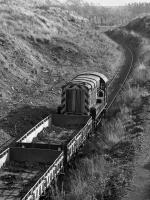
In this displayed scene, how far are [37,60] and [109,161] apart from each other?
75.2ft

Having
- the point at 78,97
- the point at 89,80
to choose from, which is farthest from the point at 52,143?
the point at 89,80

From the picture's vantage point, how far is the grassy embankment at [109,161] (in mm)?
12102

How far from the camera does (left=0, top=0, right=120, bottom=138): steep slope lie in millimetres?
23859

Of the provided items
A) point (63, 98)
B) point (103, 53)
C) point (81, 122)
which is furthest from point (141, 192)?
point (103, 53)

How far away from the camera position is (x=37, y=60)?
36469mm

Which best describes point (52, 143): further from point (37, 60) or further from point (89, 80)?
point (37, 60)

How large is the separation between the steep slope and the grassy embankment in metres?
4.80

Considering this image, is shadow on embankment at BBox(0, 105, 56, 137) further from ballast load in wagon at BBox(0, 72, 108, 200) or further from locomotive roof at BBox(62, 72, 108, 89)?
locomotive roof at BBox(62, 72, 108, 89)

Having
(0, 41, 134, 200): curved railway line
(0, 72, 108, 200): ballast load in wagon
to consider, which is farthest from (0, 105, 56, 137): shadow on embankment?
(0, 72, 108, 200): ballast load in wagon

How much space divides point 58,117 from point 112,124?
3.16 metres

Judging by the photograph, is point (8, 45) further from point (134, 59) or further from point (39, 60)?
point (134, 59)

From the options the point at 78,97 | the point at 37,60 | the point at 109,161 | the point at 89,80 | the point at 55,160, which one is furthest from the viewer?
the point at 37,60

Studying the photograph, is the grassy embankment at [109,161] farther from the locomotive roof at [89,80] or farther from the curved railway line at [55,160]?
the locomotive roof at [89,80]

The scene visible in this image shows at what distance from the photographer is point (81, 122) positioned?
19297mm
